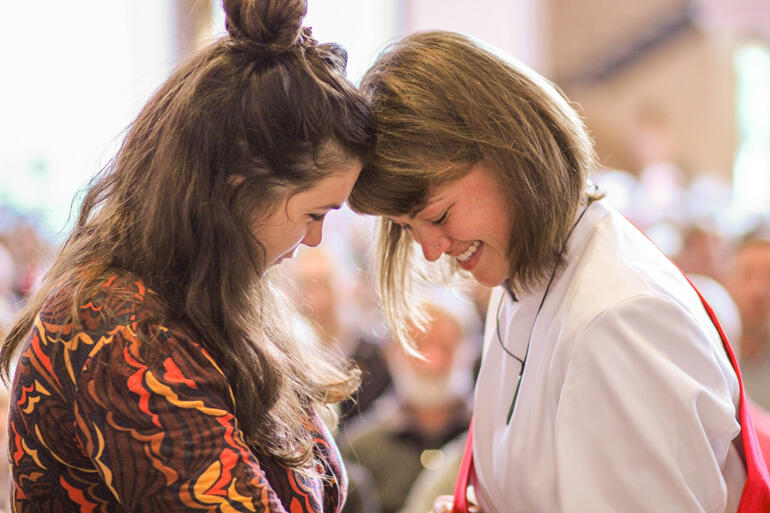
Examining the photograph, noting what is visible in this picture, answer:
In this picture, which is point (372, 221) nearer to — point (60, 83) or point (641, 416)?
point (641, 416)

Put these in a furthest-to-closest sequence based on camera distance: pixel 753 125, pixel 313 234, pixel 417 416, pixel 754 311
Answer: pixel 753 125, pixel 754 311, pixel 417 416, pixel 313 234

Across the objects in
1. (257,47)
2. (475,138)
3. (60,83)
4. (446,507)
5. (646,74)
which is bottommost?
(646,74)

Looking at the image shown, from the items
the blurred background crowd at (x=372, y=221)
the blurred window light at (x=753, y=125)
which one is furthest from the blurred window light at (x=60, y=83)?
the blurred window light at (x=753, y=125)

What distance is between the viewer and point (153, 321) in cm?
115

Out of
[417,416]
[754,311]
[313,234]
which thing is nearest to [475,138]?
[313,234]

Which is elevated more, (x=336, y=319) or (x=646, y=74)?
(x=336, y=319)

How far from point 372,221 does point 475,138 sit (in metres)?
0.48

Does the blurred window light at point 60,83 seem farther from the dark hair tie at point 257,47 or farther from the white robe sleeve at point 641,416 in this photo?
the white robe sleeve at point 641,416

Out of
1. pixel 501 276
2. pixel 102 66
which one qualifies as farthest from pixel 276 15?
pixel 102 66

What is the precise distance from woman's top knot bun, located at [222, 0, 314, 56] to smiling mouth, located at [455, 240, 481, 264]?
0.49 metres

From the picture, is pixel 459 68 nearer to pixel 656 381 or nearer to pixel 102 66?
pixel 656 381

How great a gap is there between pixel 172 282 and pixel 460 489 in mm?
731

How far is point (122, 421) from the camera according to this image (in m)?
1.10

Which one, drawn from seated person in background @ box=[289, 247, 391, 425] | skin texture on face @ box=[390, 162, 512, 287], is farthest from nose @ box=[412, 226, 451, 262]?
seated person in background @ box=[289, 247, 391, 425]
